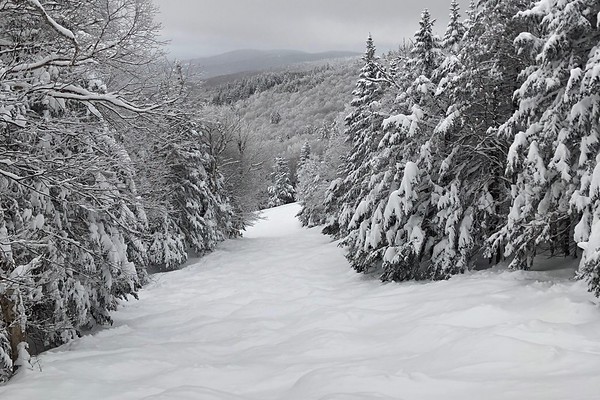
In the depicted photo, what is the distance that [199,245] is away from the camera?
2222 centimetres

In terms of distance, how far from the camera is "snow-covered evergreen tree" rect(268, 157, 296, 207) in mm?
62106

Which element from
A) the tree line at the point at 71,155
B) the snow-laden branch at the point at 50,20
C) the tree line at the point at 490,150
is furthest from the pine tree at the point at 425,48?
the snow-laden branch at the point at 50,20

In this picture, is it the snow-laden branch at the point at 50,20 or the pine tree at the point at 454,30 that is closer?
the snow-laden branch at the point at 50,20

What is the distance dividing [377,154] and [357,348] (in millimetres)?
7949

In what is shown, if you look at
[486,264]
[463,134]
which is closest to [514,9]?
[463,134]

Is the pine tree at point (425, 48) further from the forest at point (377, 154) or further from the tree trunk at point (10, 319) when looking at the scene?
the tree trunk at point (10, 319)

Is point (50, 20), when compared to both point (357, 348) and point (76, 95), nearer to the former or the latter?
point (76, 95)

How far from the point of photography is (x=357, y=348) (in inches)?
279

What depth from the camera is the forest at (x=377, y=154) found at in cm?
585

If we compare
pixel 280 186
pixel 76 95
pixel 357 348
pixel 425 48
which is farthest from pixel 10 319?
pixel 280 186

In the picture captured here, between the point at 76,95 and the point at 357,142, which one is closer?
the point at 76,95

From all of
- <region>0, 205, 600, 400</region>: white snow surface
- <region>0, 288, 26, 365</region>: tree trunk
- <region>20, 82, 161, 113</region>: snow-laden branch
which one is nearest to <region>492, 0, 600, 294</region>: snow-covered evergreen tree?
<region>0, 205, 600, 400</region>: white snow surface

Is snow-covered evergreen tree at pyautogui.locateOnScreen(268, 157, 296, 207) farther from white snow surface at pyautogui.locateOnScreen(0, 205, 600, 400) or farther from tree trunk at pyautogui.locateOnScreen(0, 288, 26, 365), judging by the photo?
tree trunk at pyautogui.locateOnScreen(0, 288, 26, 365)

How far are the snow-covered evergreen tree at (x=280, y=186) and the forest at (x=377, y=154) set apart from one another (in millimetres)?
43373
